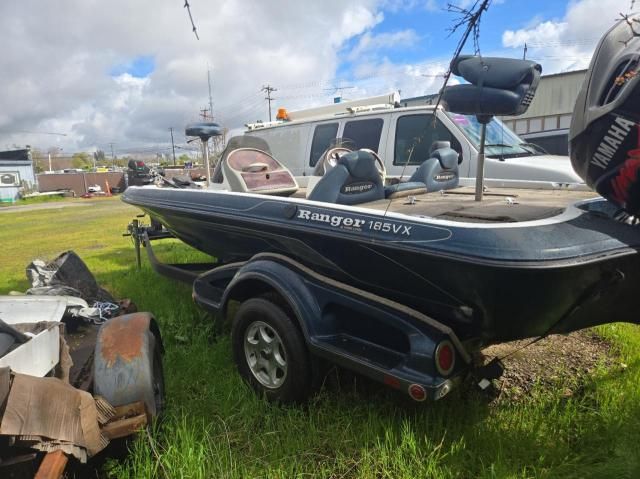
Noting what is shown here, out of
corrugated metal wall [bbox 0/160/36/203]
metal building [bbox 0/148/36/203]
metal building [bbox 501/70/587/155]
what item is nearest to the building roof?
metal building [bbox 0/148/36/203]

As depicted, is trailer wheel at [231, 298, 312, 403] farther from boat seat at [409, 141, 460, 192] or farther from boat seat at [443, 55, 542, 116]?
boat seat at [409, 141, 460, 192]

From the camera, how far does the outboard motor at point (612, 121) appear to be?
1.89 metres

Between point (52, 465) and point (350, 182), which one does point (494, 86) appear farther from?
point (52, 465)

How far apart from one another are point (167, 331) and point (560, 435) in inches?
121

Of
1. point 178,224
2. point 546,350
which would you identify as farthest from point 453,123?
point 178,224

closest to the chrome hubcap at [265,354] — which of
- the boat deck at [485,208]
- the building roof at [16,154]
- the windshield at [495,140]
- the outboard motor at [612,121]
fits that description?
the boat deck at [485,208]

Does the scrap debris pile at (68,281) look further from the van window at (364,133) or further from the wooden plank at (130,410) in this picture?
the van window at (364,133)

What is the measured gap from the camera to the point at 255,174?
177 inches

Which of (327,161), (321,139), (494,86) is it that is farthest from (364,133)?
(494,86)

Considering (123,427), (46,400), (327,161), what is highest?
(327,161)

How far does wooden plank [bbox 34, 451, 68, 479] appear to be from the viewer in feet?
5.95

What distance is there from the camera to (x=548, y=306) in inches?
82.7

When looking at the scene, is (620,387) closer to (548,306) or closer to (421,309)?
(548,306)

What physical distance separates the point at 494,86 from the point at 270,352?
2.09 meters
